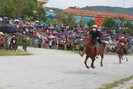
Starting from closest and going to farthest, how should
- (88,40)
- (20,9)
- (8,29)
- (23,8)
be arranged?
(88,40) < (8,29) < (23,8) < (20,9)

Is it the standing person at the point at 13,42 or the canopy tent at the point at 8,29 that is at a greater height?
the canopy tent at the point at 8,29

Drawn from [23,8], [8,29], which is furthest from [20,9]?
[8,29]

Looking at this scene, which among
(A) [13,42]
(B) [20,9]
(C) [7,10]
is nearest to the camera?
(A) [13,42]

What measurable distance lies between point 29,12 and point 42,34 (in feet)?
102

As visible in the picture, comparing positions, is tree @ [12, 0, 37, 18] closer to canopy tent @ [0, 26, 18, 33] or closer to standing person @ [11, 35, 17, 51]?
canopy tent @ [0, 26, 18, 33]

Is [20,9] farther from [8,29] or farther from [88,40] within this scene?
[88,40]

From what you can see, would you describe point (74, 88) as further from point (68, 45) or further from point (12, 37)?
point (68, 45)

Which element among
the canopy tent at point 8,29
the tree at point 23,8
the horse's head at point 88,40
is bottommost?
the tree at point 23,8

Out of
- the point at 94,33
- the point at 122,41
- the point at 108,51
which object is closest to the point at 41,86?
the point at 94,33

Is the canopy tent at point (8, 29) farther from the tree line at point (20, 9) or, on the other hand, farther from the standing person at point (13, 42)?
the tree line at point (20, 9)

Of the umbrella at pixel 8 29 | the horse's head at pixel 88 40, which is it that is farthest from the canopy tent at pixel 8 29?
the horse's head at pixel 88 40

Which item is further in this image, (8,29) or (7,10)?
(7,10)

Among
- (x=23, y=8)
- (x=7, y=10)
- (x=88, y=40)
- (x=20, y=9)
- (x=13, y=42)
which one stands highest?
(x=88, y=40)

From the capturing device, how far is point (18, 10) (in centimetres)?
8556
